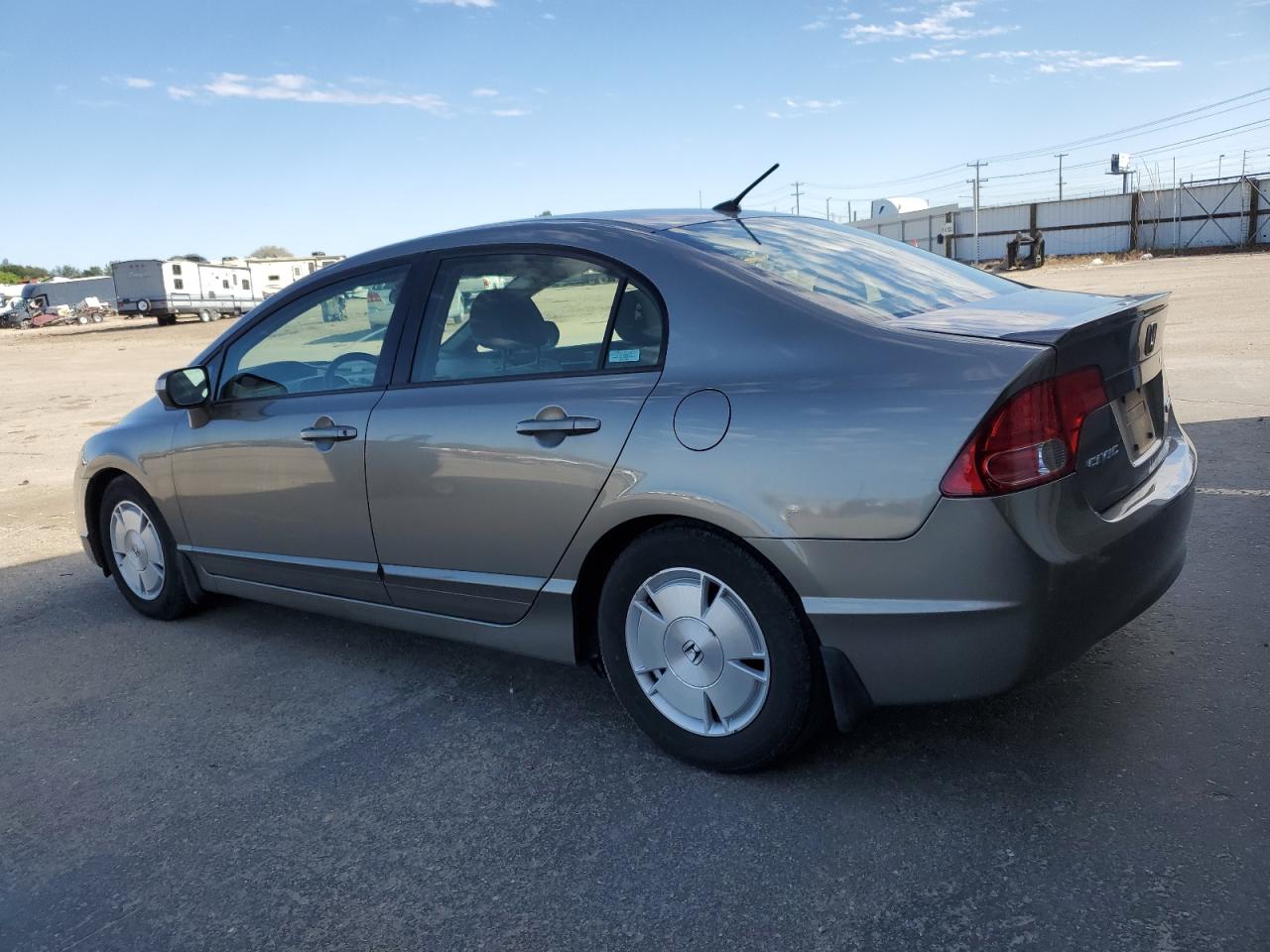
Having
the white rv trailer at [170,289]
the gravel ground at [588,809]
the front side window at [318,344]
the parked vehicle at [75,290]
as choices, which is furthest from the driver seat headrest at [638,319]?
the parked vehicle at [75,290]

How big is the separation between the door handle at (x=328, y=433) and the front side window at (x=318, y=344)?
0.18m

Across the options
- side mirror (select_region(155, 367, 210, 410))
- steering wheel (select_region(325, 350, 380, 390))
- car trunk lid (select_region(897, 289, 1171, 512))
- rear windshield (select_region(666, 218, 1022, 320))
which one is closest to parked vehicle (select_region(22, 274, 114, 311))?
side mirror (select_region(155, 367, 210, 410))

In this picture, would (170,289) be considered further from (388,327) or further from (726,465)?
(726,465)

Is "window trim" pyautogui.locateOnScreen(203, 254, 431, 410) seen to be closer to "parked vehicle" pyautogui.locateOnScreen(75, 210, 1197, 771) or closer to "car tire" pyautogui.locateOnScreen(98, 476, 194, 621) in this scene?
"parked vehicle" pyautogui.locateOnScreen(75, 210, 1197, 771)

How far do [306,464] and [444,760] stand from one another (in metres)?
1.26

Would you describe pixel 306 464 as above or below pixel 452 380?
below

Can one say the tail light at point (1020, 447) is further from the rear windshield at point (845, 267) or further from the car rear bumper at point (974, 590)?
the rear windshield at point (845, 267)

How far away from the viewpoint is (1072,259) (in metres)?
50.3

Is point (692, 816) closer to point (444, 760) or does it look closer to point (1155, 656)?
point (444, 760)

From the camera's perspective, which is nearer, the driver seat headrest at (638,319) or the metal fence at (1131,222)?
the driver seat headrest at (638,319)

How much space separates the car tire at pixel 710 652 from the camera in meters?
2.73

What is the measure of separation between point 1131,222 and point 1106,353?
54.6 meters

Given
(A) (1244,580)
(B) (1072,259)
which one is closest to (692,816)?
(A) (1244,580)

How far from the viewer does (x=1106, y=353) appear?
2.71 m
